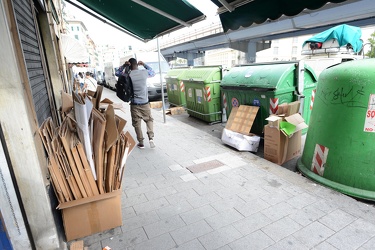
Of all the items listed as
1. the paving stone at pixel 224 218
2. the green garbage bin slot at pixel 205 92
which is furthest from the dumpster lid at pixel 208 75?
the paving stone at pixel 224 218

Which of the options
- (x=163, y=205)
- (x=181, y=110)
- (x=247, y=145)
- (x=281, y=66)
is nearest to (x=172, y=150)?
(x=247, y=145)

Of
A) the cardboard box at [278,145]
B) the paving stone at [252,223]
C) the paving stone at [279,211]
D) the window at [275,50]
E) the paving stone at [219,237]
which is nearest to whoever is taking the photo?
the paving stone at [219,237]

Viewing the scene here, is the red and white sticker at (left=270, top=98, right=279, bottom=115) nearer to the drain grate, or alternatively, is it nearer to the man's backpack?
the drain grate

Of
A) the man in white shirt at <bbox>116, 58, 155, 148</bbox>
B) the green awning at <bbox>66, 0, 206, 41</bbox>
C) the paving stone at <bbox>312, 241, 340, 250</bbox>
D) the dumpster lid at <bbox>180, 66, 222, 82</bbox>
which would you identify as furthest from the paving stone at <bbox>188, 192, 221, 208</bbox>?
the dumpster lid at <bbox>180, 66, 222, 82</bbox>

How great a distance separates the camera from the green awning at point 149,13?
3944mm

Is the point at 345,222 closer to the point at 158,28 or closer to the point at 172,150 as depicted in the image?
the point at 172,150

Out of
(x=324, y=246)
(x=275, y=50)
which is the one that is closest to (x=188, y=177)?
(x=324, y=246)

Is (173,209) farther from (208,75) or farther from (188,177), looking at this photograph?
(208,75)

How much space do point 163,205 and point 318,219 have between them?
1902 millimetres

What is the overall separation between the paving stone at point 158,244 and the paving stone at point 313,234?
134 centimetres

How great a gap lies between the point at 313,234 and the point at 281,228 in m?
0.32

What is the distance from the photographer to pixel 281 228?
2568 millimetres

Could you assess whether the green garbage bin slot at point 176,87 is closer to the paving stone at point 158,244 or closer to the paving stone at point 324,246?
the paving stone at point 158,244

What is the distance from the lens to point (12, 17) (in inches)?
75.4
